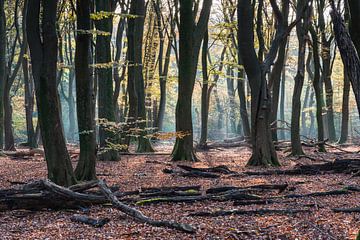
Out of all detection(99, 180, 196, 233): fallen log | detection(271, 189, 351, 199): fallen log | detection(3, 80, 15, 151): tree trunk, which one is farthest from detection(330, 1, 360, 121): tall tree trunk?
detection(3, 80, 15, 151): tree trunk

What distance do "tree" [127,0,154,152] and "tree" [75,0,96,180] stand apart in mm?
6392

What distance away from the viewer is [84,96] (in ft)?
29.6

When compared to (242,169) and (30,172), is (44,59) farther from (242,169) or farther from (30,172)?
(242,169)

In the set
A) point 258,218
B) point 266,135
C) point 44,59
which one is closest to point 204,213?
point 258,218

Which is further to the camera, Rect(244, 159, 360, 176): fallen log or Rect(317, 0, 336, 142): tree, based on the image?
Rect(317, 0, 336, 142): tree

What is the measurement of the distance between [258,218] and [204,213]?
2.50 feet

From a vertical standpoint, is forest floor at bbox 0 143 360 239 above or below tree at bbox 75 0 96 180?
below

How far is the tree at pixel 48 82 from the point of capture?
770cm

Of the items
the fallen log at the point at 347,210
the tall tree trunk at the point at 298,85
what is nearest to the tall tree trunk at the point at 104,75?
the tall tree trunk at the point at 298,85

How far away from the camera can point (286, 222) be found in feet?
18.3

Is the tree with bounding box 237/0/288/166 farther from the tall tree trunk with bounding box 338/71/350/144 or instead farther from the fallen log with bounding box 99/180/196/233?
the tall tree trunk with bounding box 338/71/350/144

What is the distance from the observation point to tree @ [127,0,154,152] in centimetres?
1634

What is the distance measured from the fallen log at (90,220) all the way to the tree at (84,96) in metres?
3.12

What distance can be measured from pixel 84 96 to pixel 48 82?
134cm
